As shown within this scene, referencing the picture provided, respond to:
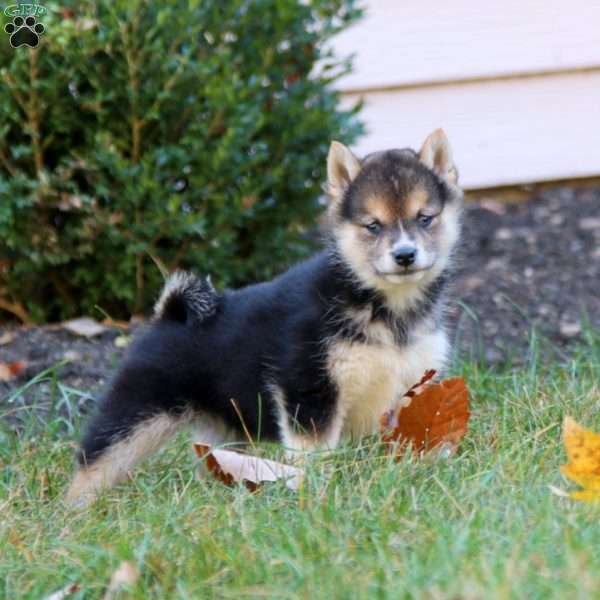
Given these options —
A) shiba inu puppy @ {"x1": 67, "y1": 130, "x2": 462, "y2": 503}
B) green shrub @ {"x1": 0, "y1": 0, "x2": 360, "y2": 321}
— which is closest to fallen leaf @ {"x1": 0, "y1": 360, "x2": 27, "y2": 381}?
green shrub @ {"x1": 0, "y1": 0, "x2": 360, "y2": 321}

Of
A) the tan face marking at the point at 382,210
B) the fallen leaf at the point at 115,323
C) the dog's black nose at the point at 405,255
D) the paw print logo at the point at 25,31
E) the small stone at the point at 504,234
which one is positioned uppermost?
the paw print logo at the point at 25,31

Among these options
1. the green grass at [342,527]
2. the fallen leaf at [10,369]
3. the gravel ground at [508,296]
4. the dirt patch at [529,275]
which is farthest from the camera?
the dirt patch at [529,275]

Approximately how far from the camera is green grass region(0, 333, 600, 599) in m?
3.26

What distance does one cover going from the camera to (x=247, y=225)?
6.87 m

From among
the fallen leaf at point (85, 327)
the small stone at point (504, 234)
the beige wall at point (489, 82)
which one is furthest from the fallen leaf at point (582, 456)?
the beige wall at point (489, 82)

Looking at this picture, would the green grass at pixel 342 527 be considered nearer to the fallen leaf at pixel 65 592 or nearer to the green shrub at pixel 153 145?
the fallen leaf at pixel 65 592

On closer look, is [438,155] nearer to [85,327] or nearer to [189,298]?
[189,298]

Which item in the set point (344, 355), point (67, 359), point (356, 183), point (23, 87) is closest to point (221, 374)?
point (344, 355)

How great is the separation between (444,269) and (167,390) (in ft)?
3.91

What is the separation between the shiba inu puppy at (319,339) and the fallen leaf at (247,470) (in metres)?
0.23

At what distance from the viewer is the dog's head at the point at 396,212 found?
479 centimetres

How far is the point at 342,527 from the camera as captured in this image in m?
3.76

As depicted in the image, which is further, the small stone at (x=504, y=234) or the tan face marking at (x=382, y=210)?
the small stone at (x=504, y=234)

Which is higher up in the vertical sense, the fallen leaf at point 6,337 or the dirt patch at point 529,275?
the fallen leaf at point 6,337
